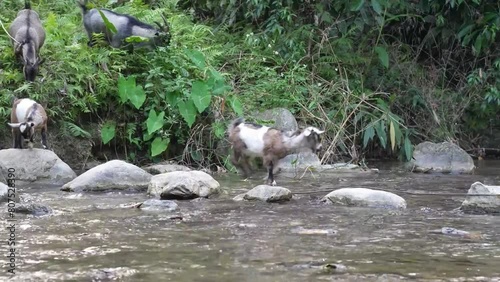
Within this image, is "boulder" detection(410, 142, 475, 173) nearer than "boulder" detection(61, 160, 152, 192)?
No

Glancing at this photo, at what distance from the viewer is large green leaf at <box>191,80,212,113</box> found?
10.3m

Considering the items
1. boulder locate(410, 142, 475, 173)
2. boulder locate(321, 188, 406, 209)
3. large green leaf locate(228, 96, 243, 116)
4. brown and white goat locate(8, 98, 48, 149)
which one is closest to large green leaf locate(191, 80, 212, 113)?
large green leaf locate(228, 96, 243, 116)

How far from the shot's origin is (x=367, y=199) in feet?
24.4

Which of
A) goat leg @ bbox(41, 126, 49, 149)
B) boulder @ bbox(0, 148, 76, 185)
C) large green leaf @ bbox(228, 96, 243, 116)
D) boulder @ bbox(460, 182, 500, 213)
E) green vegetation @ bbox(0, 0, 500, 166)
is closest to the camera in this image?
boulder @ bbox(460, 182, 500, 213)

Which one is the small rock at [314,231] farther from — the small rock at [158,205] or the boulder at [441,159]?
the boulder at [441,159]

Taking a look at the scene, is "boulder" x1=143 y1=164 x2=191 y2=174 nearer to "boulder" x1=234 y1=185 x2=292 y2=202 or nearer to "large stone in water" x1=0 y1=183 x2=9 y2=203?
"boulder" x1=234 y1=185 x2=292 y2=202

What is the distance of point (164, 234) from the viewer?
596 centimetres

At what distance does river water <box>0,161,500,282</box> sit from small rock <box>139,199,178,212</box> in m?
0.09

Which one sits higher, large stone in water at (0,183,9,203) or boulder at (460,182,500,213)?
large stone in water at (0,183,9,203)

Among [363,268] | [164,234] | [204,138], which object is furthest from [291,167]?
[363,268]

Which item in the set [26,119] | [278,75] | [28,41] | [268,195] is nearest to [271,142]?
[268,195]

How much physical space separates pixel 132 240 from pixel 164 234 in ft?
0.99

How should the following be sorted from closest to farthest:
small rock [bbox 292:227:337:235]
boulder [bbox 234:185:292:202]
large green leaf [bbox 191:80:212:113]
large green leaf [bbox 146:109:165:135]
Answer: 1. small rock [bbox 292:227:337:235]
2. boulder [bbox 234:185:292:202]
3. large green leaf [bbox 146:109:165:135]
4. large green leaf [bbox 191:80:212:113]

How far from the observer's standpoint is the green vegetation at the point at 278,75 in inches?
413
